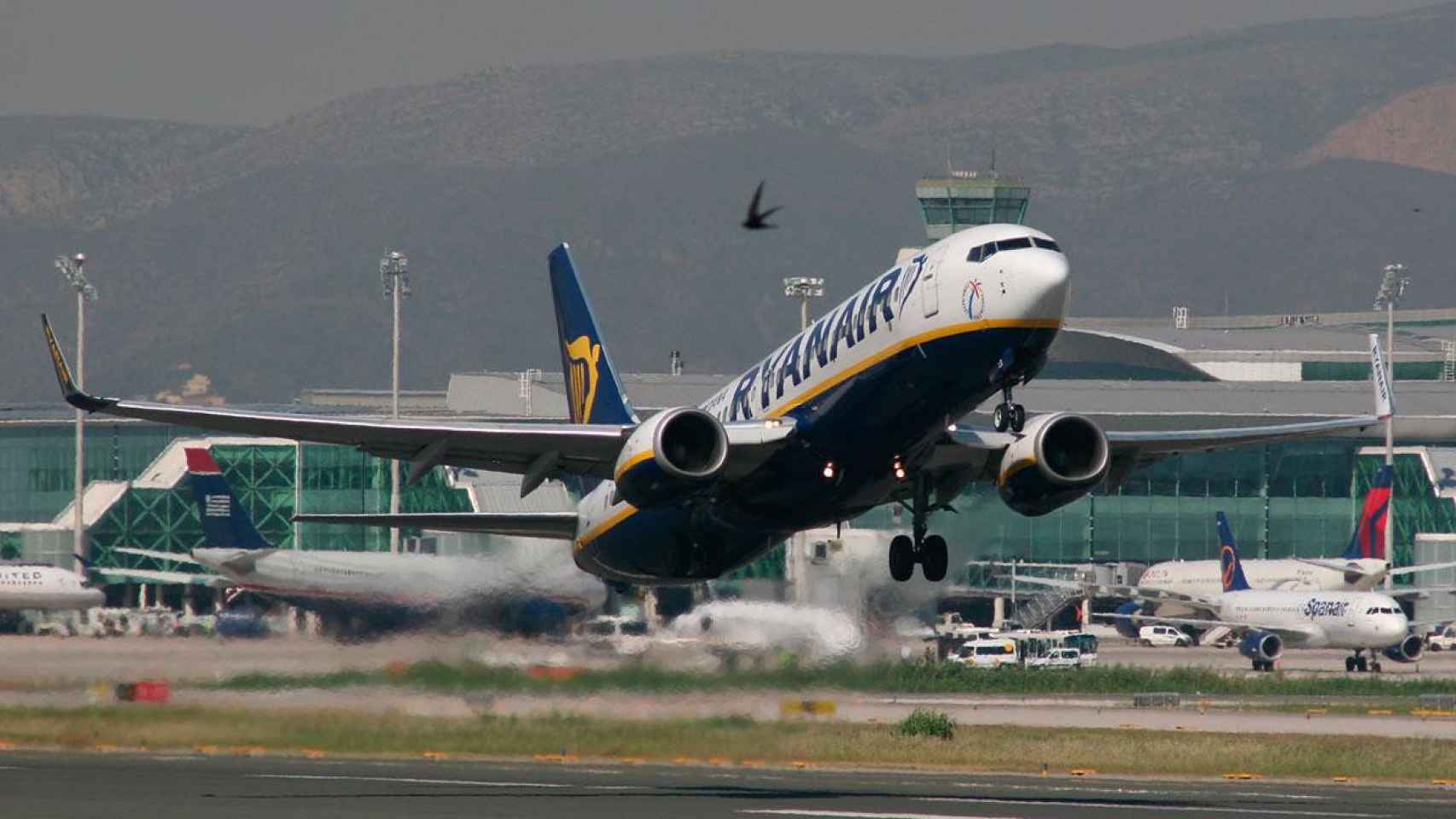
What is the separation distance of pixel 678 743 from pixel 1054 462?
11.0 m

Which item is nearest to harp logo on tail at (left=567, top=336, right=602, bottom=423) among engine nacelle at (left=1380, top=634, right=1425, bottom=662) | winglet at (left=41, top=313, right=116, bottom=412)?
winglet at (left=41, top=313, right=116, bottom=412)

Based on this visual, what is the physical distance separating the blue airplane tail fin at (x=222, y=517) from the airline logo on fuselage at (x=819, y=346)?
80.7 ft

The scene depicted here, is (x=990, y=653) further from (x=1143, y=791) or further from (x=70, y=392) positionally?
(x=70, y=392)

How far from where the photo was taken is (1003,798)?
39.9 metres

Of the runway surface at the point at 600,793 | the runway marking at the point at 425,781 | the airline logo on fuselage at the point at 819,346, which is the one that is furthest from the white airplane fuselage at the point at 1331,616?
the runway marking at the point at 425,781

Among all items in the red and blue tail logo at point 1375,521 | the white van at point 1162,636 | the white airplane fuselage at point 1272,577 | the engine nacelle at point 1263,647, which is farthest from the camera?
the white van at point 1162,636

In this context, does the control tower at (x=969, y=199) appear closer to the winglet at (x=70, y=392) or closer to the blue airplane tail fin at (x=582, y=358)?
the blue airplane tail fin at (x=582, y=358)

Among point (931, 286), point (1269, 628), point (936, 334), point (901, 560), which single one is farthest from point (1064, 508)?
point (936, 334)

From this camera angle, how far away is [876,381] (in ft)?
131

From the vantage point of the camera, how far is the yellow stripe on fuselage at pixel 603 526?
4778 cm

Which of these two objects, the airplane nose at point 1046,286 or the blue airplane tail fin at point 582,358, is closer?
the airplane nose at point 1046,286

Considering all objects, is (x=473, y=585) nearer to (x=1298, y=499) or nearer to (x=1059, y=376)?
(x=1298, y=499)

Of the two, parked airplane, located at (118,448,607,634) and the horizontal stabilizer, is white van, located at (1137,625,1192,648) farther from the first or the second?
the horizontal stabilizer

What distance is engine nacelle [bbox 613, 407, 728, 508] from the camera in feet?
133
